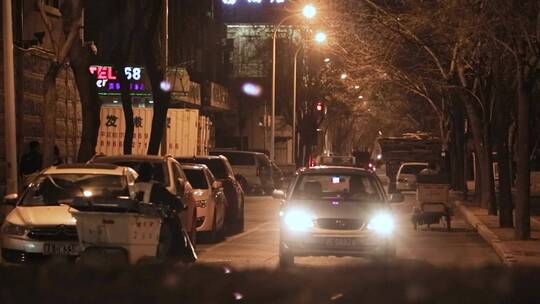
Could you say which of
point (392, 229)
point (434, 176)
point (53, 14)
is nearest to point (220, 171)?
point (434, 176)

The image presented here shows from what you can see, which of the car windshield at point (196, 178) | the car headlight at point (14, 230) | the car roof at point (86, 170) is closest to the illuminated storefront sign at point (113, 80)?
the car windshield at point (196, 178)

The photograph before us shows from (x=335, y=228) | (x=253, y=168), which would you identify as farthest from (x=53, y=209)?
(x=253, y=168)

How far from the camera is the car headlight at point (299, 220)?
13039 millimetres

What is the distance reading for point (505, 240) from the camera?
1742 centimetres

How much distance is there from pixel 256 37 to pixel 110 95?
81.9 ft

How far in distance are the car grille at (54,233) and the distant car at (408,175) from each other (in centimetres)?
2722

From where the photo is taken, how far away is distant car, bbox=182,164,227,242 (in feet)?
55.8

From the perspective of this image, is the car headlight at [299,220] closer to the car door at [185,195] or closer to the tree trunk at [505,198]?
the car door at [185,195]

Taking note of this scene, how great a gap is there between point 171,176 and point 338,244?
3518 millimetres

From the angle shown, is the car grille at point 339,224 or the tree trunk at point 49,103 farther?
the tree trunk at point 49,103

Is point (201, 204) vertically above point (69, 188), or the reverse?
point (69, 188)

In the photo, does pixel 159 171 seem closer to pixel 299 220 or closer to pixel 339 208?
pixel 299 220

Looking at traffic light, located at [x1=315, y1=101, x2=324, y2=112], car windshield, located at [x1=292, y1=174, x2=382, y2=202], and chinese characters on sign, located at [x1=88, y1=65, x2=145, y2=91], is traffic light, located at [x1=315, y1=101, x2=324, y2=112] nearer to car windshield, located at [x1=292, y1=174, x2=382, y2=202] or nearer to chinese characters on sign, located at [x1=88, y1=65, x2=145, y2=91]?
→ chinese characters on sign, located at [x1=88, y1=65, x2=145, y2=91]

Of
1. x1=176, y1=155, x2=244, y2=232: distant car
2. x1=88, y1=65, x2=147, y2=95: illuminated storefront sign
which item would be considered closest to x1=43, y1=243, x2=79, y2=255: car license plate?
x1=176, y1=155, x2=244, y2=232: distant car
